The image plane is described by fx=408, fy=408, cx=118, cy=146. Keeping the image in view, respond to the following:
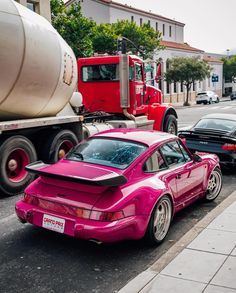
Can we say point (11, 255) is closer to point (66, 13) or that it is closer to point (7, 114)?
point (7, 114)

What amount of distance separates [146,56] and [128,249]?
121 ft

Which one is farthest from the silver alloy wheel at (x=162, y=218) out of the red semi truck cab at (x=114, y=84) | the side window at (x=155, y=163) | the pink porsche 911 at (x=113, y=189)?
the red semi truck cab at (x=114, y=84)

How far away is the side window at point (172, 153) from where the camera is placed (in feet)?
20.9

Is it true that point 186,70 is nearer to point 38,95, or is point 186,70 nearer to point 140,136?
point 38,95

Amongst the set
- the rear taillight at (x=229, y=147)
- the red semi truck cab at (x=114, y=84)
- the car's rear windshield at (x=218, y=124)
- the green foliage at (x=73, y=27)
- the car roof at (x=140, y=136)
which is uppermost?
the green foliage at (x=73, y=27)

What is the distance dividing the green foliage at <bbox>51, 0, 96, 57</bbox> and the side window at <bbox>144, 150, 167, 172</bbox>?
22.9 m

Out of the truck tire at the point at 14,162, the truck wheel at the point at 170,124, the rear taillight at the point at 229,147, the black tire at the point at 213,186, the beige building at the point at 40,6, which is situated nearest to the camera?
the black tire at the point at 213,186

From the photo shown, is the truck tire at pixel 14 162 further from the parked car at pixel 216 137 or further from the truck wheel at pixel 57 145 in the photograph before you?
the parked car at pixel 216 137

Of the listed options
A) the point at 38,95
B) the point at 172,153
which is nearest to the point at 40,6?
the point at 38,95

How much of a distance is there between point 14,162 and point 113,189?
409 centimetres

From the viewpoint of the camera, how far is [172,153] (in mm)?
6598

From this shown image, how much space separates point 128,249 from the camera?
558cm

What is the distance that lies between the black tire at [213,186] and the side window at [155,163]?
1.83 metres

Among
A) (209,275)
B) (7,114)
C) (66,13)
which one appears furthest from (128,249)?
(66,13)
